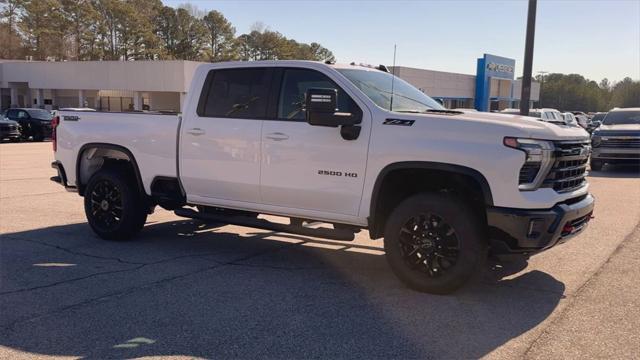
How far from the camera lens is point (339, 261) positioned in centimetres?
672

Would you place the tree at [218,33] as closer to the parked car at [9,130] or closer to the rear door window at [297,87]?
the parked car at [9,130]

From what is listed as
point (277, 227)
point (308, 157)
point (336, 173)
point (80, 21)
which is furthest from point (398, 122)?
point (80, 21)

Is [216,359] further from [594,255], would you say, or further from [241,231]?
[594,255]

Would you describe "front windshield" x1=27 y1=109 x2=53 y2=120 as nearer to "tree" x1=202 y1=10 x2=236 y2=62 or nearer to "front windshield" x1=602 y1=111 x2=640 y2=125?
"front windshield" x1=602 y1=111 x2=640 y2=125

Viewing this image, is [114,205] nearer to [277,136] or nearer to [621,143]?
[277,136]

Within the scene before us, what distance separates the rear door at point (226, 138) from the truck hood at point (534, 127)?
7.19ft

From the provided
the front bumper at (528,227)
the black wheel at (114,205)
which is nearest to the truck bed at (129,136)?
the black wheel at (114,205)

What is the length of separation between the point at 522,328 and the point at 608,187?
34.0 feet

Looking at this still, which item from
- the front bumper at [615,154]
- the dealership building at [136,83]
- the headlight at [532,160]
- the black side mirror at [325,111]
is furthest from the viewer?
the dealership building at [136,83]

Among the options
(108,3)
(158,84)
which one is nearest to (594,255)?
(158,84)

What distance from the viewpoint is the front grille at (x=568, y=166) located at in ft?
16.5

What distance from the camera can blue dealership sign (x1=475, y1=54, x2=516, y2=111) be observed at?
170 ft

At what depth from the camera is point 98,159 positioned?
7844mm

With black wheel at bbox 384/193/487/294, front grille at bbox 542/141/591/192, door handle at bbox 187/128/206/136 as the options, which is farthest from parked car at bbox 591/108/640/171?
door handle at bbox 187/128/206/136
